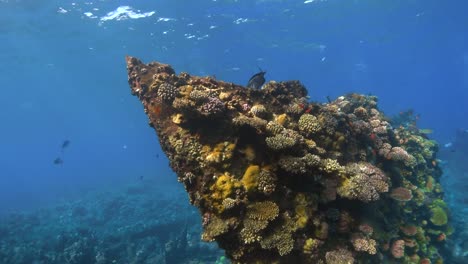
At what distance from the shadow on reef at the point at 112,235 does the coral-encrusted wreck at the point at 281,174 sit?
8.75 metres

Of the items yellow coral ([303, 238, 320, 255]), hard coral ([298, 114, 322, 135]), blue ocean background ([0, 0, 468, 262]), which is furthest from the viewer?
blue ocean background ([0, 0, 468, 262])

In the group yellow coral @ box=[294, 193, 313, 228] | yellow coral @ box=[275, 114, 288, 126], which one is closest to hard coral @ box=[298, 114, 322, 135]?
yellow coral @ box=[275, 114, 288, 126]

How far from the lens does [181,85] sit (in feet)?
26.9

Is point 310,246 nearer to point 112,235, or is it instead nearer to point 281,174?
point 281,174

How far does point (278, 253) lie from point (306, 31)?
39.1m

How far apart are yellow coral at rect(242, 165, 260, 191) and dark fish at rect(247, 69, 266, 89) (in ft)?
9.63

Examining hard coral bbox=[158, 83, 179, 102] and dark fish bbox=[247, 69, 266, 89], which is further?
dark fish bbox=[247, 69, 266, 89]

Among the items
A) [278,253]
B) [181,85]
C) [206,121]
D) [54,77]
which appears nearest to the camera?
[278,253]

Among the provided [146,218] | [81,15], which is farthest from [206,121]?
[81,15]

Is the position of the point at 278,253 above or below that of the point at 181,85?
below

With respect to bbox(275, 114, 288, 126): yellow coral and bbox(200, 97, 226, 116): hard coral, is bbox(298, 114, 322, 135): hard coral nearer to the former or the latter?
bbox(275, 114, 288, 126): yellow coral

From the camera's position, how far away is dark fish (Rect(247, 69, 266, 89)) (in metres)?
8.12

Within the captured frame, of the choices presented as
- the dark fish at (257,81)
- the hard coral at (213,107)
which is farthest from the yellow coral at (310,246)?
the dark fish at (257,81)

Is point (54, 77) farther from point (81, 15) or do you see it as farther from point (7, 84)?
point (81, 15)
